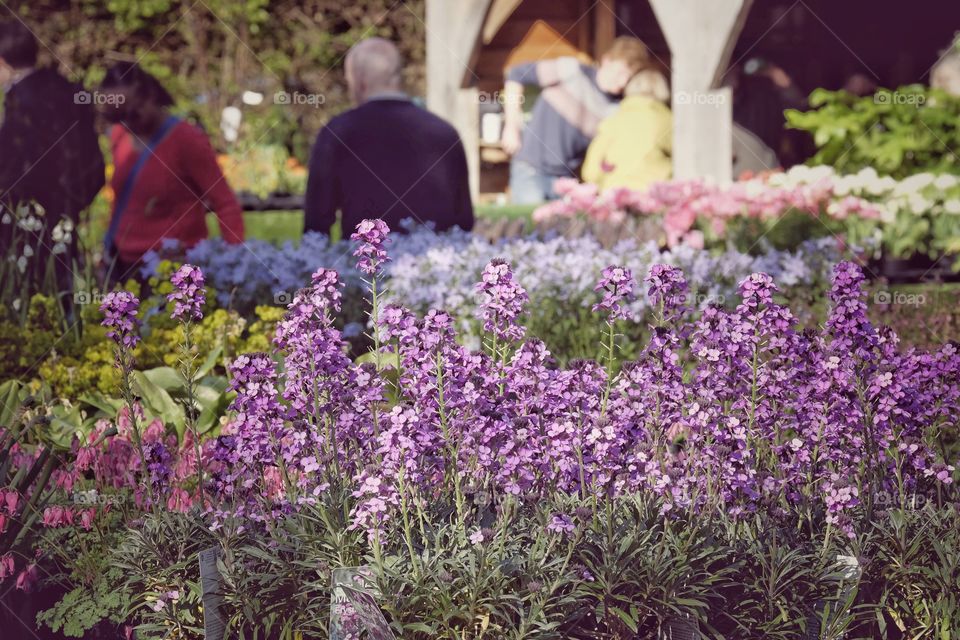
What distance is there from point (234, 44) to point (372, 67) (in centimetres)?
1319

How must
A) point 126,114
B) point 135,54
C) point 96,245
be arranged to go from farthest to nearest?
point 135,54
point 96,245
point 126,114

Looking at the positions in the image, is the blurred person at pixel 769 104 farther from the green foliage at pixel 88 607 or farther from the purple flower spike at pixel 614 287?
the green foliage at pixel 88 607

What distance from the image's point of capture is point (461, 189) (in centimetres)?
696

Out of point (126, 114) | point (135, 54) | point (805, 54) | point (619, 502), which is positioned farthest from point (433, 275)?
point (135, 54)

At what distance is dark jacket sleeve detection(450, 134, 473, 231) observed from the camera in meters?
6.74

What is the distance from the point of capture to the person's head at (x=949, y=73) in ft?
35.2

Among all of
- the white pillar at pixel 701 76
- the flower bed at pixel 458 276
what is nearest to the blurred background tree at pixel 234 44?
the white pillar at pixel 701 76

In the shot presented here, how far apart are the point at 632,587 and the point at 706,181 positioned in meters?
6.90

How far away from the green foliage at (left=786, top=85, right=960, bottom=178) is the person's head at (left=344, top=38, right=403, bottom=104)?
177 inches

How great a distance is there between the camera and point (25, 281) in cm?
593

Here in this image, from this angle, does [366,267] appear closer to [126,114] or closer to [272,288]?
[272,288]

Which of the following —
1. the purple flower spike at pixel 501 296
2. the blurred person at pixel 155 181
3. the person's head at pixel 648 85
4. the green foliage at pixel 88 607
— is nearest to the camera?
the purple flower spike at pixel 501 296

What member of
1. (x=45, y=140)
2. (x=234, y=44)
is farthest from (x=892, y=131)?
(x=234, y=44)

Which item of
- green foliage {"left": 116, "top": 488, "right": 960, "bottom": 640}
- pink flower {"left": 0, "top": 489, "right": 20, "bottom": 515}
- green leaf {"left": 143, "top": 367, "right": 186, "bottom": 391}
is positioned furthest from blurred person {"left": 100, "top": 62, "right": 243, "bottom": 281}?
green foliage {"left": 116, "top": 488, "right": 960, "bottom": 640}
